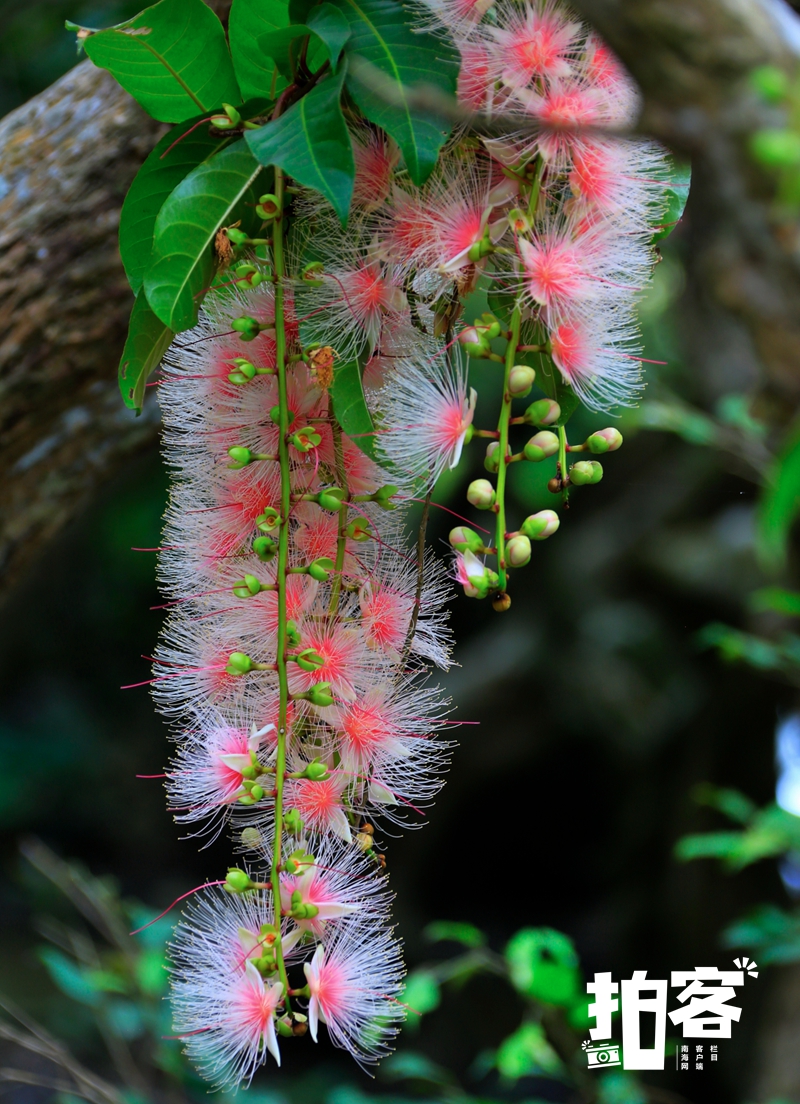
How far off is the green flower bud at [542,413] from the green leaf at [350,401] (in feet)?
0.46

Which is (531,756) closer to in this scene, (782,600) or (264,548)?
(782,600)

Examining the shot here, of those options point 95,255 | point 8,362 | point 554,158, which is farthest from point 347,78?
point 8,362

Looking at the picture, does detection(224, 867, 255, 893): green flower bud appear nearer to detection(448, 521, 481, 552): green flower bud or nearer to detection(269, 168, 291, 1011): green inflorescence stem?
detection(269, 168, 291, 1011): green inflorescence stem

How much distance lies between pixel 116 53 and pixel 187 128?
0.08 meters

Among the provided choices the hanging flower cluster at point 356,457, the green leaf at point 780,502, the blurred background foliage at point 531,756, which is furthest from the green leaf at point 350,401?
the blurred background foliage at point 531,756

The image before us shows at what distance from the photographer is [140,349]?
0.85 m

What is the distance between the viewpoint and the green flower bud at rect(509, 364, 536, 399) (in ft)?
2.25

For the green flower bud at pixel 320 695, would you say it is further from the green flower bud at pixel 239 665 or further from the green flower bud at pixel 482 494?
the green flower bud at pixel 482 494

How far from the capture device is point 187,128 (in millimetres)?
828

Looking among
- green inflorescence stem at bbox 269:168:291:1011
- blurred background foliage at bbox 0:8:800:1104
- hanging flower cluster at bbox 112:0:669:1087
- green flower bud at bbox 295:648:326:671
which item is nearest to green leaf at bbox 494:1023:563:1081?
hanging flower cluster at bbox 112:0:669:1087

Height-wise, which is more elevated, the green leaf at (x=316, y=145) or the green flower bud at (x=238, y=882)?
the green leaf at (x=316, y=145)

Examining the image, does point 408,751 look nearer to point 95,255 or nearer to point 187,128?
point 187,128

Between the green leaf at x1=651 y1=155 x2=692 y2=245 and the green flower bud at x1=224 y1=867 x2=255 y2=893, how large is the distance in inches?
24.9

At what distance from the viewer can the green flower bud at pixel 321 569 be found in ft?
2.47
